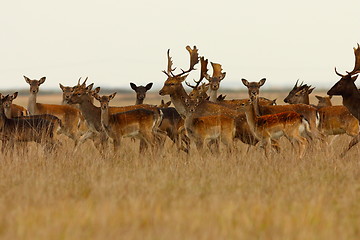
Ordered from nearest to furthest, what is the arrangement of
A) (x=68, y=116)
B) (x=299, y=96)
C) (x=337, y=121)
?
(x=337, y=121)
(x=68, y=116)
(x=299, y=96)

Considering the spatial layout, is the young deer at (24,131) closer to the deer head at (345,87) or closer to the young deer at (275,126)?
the young deer at (275,126)

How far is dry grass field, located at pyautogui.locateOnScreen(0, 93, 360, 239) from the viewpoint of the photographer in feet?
16.9

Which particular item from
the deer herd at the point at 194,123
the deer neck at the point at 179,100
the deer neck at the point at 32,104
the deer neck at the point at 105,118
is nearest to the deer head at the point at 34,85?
the deer neck at the point at 32,104

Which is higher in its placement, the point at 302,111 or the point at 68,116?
the point at 302,111

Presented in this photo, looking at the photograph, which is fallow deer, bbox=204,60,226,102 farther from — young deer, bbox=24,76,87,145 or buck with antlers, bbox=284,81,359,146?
young deer, bbox=24,76,87,145

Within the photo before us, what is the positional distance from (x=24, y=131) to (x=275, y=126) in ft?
15.0

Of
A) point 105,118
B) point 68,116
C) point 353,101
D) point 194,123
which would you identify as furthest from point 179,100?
point 353,101

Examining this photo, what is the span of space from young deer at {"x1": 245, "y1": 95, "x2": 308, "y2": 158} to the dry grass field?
97cm

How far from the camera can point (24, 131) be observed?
442 inches

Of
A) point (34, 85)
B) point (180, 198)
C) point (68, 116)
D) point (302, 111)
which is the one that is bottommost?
point (180, 198)

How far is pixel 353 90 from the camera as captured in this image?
1159 cm

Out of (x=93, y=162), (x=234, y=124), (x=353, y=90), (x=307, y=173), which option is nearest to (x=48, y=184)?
(x=93, y=162)

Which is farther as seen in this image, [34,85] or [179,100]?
[34,85]

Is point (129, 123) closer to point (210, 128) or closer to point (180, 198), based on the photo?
point (210, 128)
